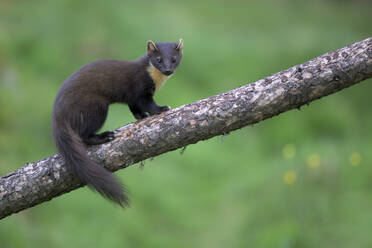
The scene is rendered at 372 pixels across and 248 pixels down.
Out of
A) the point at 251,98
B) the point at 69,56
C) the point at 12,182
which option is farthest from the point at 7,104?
the point at 251,98

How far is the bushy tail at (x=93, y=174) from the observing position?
11.8ft

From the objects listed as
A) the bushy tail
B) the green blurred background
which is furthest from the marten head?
the green blurred background

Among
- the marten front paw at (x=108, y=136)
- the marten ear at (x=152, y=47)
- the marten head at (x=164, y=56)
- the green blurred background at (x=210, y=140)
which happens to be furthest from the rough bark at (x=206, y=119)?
the green blurred background at (x=210, y=140)

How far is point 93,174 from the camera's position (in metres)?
3.62

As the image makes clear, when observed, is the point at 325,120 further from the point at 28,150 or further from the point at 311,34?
the point at 28,150

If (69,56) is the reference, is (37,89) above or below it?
below

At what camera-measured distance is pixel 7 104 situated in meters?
7.22

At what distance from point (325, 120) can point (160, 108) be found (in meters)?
4.36

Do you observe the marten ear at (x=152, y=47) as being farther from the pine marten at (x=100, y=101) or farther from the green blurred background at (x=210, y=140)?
the green blurred background at (x=210, y=140)

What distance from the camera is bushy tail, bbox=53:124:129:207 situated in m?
3.59

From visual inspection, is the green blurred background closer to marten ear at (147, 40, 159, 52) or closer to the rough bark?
the rough bark

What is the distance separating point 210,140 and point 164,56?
3088mm

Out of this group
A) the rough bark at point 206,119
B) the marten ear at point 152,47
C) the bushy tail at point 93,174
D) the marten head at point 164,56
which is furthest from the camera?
the marten ear at point 152,47

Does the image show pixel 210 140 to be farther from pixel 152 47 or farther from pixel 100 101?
pixel 100 101
